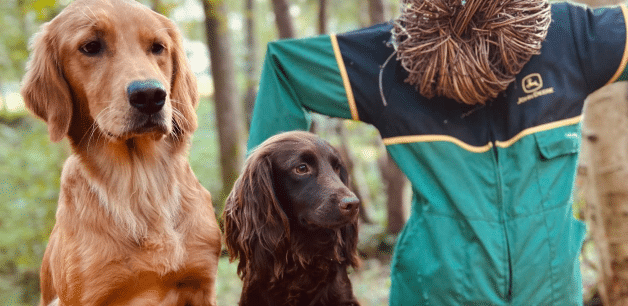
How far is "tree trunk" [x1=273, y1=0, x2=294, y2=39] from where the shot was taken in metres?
5.56

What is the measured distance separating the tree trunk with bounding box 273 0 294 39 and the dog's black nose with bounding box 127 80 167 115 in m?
4.01

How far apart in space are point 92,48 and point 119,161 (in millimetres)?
479

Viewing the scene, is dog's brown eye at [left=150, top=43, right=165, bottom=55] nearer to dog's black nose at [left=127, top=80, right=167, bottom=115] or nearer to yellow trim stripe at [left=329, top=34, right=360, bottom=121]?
dog's black nose at [left=127, top=80, right=167, bottom=115]

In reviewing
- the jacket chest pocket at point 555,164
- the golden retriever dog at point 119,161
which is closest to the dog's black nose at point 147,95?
the golden retriever dog at point 119,161

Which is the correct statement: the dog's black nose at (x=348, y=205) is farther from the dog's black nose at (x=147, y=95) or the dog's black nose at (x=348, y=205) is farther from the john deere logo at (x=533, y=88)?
the john deere logo at (x=533, y=88)

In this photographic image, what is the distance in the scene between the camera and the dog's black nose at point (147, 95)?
1.75m

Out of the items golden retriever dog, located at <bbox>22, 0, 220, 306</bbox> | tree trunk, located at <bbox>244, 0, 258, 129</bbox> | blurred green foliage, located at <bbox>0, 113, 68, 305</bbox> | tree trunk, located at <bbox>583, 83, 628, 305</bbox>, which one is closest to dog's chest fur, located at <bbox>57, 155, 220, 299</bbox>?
golden retriever dog, located at <bbox>22, 0, 220, 306</bbox>

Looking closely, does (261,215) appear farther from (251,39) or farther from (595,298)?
(251,39)

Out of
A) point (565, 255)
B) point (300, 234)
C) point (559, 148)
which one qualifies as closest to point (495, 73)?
point (559, 148)

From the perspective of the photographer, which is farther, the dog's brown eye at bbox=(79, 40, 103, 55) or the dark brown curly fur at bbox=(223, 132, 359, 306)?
the dark brown curly fur at bbox=(223, 132, 359, 306)

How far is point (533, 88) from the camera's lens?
227 centimetres

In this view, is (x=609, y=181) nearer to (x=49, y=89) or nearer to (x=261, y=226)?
(x=261, y=226)

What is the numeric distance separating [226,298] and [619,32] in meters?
4.07

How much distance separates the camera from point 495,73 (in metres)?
2.23
